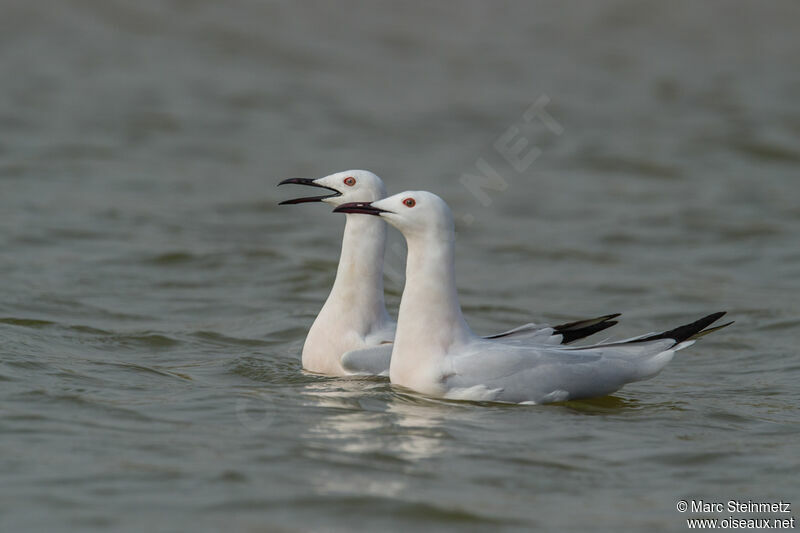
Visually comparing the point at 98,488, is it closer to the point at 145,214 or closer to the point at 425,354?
the point at 425,354

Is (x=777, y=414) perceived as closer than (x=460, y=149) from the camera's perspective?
Yes

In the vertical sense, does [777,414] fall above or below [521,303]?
below

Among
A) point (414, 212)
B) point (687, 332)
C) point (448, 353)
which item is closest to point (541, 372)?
point (448, 353)

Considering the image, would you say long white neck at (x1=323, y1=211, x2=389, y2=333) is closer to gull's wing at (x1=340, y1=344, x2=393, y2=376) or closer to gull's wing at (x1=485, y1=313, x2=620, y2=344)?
gull's wing at (x1=340, y1=344, x2=393, y2=376)

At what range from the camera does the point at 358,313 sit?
9.35m

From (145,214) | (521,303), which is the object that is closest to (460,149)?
(145,214)

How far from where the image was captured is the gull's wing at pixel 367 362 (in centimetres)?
897

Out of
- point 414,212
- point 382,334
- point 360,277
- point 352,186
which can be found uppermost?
point 352,186

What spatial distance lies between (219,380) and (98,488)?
2.67m

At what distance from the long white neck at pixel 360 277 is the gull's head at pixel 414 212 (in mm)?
1116

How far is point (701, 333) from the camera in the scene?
8.80 meters

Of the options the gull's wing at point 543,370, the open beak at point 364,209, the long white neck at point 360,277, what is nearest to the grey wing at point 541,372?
the gull's wing at point 543,370

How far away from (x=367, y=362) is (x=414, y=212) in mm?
1333

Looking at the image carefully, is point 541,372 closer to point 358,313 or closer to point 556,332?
point 556,332
